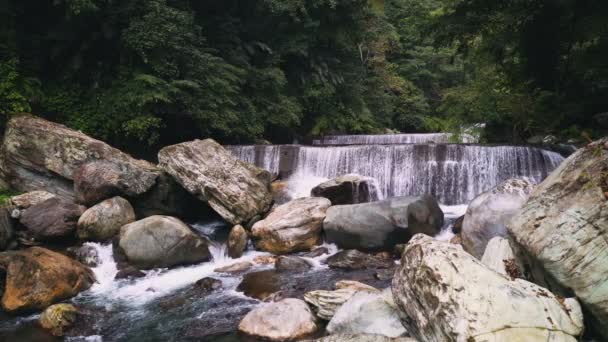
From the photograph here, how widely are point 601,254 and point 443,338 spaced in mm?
1524

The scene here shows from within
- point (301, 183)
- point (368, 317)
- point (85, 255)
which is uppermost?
point (301, 183)

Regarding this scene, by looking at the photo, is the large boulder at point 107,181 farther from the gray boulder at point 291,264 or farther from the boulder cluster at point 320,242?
the gray boulder at point 291,264

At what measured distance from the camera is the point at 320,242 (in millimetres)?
8938

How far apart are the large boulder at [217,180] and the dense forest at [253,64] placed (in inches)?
108

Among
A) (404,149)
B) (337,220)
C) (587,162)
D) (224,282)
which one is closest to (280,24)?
(404,149)

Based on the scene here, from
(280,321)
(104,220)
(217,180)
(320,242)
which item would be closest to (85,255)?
(104,220)

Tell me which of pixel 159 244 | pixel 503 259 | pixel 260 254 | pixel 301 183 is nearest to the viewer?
pixel 503 259

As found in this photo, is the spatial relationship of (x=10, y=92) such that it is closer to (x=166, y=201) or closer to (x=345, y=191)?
(x=166, y=201)

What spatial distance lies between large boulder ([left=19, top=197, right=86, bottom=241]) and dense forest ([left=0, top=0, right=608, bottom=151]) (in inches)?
133

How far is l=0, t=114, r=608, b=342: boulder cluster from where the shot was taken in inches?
139

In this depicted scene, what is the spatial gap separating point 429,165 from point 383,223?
335 cm

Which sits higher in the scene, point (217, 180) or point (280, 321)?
point (217, 180)

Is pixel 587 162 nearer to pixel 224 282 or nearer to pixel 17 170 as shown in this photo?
pixel 224 282

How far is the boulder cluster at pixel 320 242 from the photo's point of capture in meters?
3.53
